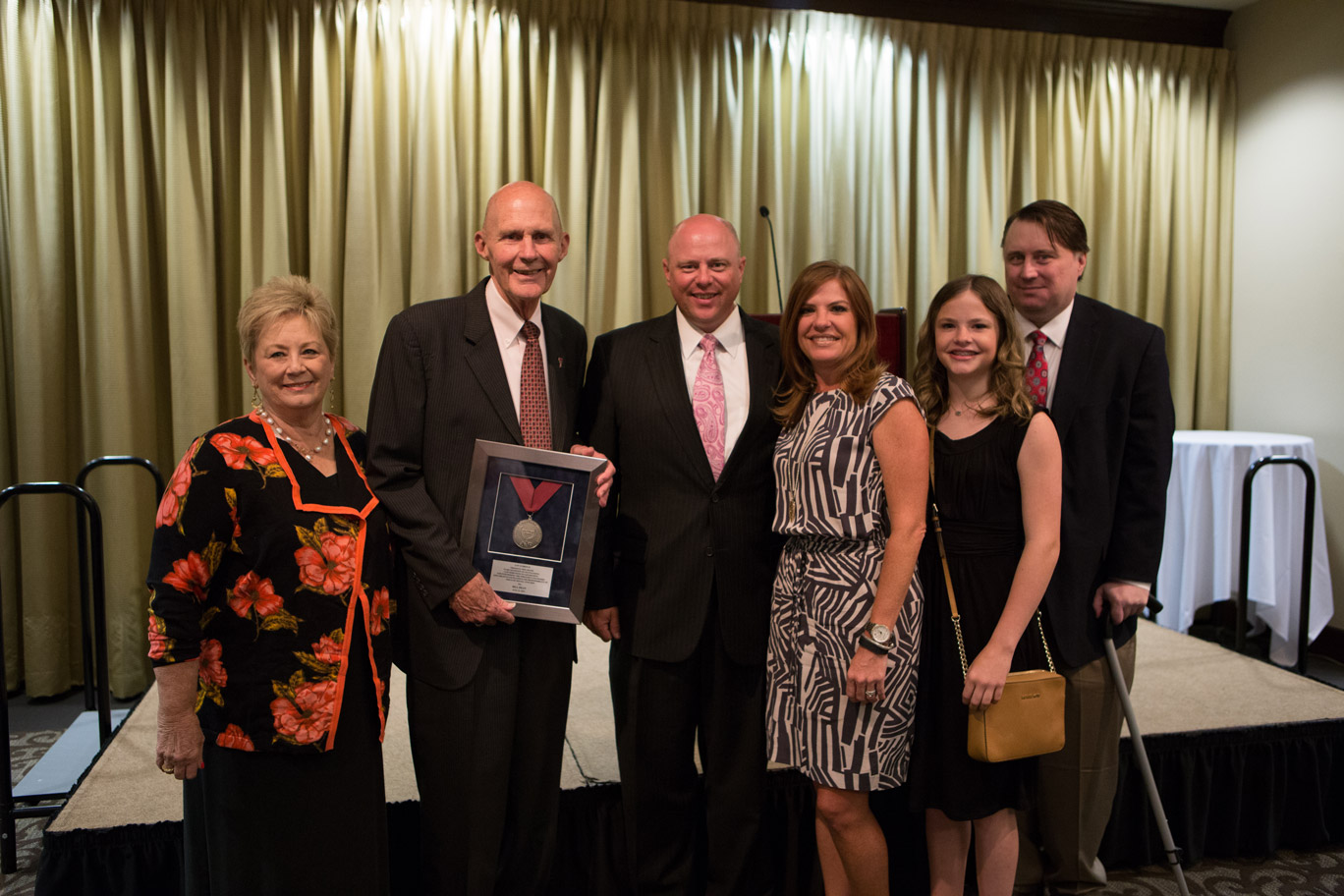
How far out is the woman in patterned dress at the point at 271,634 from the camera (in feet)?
5.37

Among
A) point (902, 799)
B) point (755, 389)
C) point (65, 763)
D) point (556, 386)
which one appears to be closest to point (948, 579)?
point (755, 389)

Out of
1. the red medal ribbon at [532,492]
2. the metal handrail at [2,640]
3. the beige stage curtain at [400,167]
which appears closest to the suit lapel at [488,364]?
the red medal ribbon at [532,492]

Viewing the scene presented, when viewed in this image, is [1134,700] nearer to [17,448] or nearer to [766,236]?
[766,236]

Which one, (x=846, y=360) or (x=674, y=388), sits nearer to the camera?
(x=846, y=360)

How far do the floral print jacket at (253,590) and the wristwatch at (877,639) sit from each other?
1.00m

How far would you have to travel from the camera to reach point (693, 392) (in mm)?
2211

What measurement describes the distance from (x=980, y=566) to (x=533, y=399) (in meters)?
1.03

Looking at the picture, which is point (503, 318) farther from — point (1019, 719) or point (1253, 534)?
point (1253, 534)

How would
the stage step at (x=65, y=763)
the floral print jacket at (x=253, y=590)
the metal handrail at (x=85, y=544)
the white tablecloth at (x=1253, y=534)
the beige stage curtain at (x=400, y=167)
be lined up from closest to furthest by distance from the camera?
1. the floral print jacket at (x=253, y=590)
2. the stage step at (x=65, y=763)
3. the metal handrail at (x=85, y=544)
4. the beige stage curtain at (x=400, y=167)
5. the white tablecloth at (x=1253, y=534)

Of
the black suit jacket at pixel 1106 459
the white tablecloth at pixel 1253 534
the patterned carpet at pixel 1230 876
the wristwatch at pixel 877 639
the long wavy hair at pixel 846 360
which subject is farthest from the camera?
the white tablecloth at pixel 1253 534

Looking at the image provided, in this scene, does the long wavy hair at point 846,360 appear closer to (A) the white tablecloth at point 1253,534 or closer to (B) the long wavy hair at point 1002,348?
(B) the long wavy hair at point 1002,348

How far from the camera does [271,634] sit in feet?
5.50

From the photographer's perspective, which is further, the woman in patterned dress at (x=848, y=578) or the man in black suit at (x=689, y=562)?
the man in black suit at (x=689, y=562)

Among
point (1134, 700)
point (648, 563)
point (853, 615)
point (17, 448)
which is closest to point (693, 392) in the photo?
point (648, 563)
